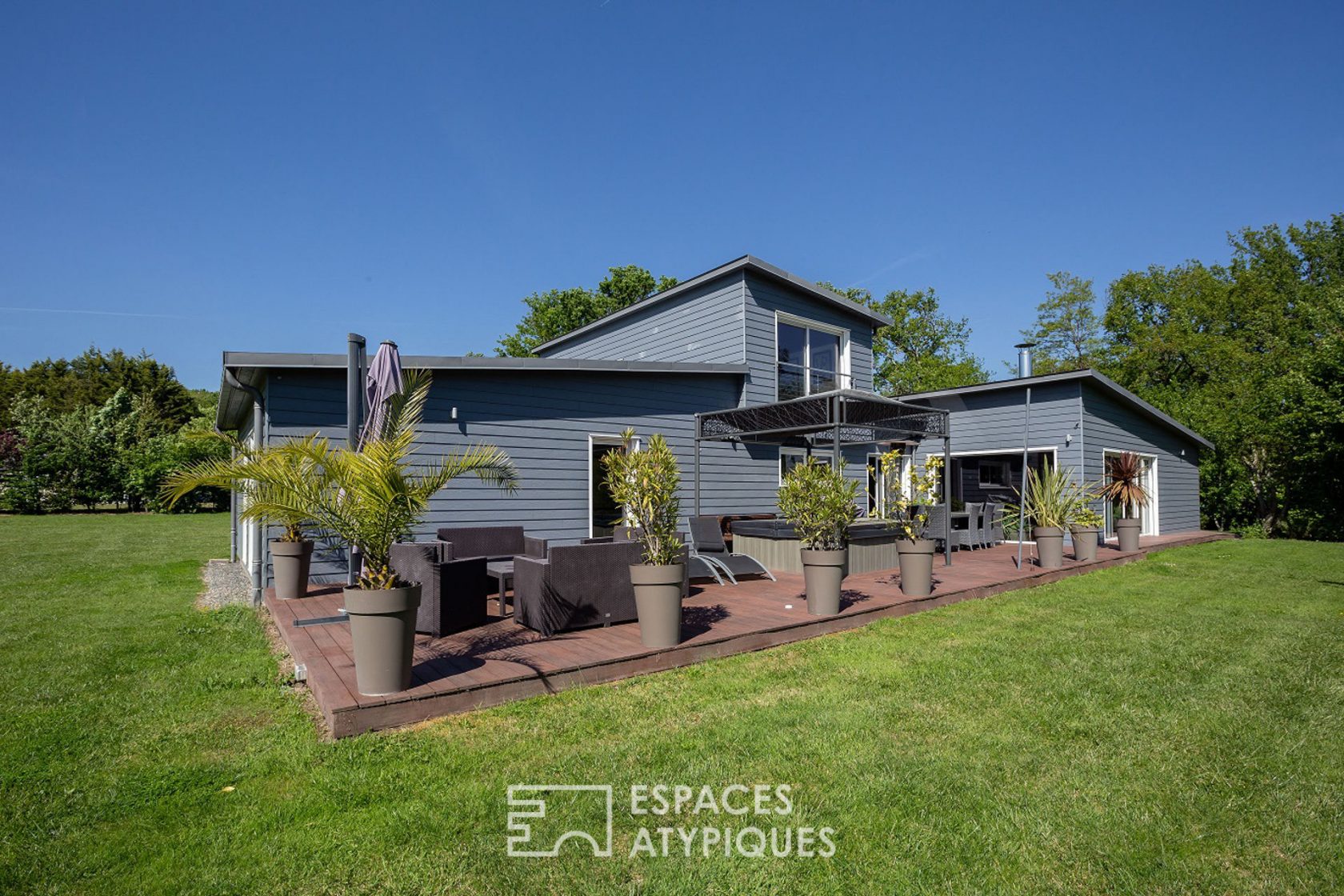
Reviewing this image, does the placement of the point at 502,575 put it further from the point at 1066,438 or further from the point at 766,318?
the point at 1066,438

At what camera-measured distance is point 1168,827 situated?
8.84ft

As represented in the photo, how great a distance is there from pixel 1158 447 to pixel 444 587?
60.5 ft

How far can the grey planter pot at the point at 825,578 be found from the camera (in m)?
6.36

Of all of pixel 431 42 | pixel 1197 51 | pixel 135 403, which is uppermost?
pixel 1197 51

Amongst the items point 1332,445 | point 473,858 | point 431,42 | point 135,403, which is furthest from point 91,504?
point 1332,445

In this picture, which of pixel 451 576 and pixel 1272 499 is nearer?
pixel 451 576

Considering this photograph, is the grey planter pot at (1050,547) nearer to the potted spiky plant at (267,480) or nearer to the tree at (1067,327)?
the potted spiky plant at (267,480)

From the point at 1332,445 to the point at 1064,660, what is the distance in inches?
687

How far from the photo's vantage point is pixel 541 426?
384 inches

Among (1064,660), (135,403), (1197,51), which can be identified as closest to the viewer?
(1064,660)

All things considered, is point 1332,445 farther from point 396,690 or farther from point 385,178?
point 385,178

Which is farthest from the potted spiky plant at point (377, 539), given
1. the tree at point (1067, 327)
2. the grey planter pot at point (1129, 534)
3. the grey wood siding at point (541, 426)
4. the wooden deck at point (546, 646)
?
the tree at point (1067, 327)

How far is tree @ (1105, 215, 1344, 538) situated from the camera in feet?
56.4

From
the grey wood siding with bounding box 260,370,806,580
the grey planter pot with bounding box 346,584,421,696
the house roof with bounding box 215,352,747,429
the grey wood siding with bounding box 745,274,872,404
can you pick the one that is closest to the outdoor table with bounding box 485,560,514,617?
the grey planter pot with bounding box 346,584,421,696
